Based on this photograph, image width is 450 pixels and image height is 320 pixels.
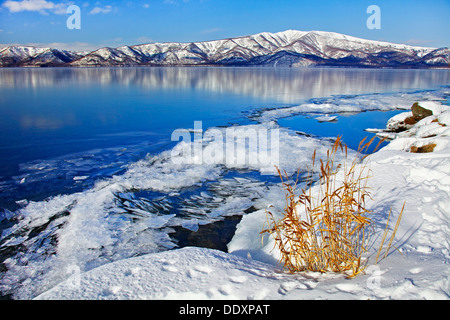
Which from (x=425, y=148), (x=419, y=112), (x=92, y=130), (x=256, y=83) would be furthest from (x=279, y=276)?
(x=256, y=83)

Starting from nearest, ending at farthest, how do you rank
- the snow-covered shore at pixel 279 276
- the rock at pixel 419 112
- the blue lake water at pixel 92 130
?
1. the snow-covered shore at pixel 279 276
2. the blue lake water at pixel 92 130
3. the rock at pixel 419 112

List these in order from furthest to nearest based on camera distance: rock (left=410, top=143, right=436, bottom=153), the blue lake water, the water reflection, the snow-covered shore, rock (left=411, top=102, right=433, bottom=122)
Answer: the water reflection < rock (left=411, top=102, right=433, bottom=122) < the blue lake water < rock (left=410, top=143, right=436, bottom=153) < the snow-covered shore

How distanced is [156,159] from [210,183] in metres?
2.45

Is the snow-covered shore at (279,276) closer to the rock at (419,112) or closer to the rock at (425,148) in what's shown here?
the rock at (425,148)

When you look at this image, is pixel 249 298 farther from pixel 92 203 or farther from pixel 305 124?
pixel 305 124

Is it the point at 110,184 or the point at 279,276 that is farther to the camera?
the point at 110,184

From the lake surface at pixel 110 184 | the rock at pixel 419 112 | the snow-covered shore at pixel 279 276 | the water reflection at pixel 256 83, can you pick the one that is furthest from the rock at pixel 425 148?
the water reflection at pixel 256 83

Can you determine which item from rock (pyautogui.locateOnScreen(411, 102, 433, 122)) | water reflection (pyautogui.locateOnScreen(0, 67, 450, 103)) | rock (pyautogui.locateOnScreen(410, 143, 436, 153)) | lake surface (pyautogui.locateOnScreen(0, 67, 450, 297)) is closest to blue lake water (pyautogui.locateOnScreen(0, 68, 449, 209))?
lake surface (pyautogui.locateOnScreen(0, 67, 450, 297))

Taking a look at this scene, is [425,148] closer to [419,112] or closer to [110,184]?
[419,112]

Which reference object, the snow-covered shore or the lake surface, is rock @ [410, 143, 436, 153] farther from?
the snow-covered shore

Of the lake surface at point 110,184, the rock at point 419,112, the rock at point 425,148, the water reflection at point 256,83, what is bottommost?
the lake surface at point 110,184

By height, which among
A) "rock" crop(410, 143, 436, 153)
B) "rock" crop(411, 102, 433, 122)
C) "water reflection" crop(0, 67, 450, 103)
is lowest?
"rock" crop(410, 143, 436, 153)
